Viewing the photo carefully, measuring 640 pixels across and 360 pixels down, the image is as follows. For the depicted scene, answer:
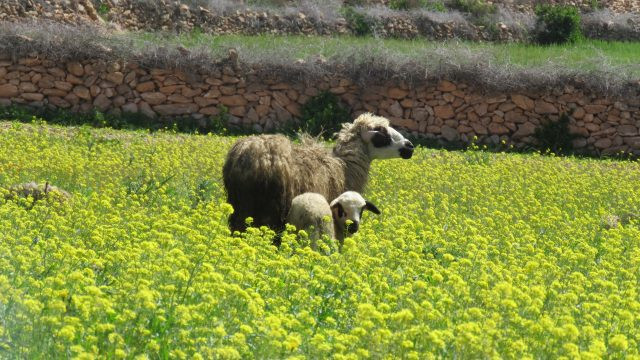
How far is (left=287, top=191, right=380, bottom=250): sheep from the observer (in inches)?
314

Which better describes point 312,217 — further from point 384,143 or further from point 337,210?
point 384,143

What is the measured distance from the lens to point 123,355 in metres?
4.14

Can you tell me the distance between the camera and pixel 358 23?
25406 millimetres

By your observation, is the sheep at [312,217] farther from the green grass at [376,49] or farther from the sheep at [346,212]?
the green grass at [376,49]

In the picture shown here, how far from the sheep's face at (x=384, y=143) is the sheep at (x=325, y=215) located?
1305 mm

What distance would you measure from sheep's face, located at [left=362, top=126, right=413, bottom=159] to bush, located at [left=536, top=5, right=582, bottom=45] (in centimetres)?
1713

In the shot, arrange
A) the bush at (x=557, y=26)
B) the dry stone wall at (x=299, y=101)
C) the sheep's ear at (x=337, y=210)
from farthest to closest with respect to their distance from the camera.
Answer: the bush at (x=557, y=26) → the dry stone wall at (x=299, y=101) → the sheep's ear at (x=337, y=210)

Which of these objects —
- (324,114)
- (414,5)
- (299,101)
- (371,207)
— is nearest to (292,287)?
(371,207)

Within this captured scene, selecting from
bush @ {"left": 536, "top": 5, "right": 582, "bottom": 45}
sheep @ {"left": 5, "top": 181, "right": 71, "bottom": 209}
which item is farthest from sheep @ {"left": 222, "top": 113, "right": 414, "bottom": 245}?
bush @ {"left": 536, "top": 5, "right": 582, "bottom": 45}

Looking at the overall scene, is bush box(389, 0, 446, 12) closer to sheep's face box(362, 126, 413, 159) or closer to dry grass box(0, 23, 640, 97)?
dry grass box(0, 23, 640, 97)

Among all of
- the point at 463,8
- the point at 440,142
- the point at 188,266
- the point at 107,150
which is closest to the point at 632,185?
the point at 440,142

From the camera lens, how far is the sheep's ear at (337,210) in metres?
8.47

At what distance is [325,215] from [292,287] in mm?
1928

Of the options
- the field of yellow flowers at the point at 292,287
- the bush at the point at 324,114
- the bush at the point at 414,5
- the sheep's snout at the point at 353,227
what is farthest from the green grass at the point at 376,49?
the sheep's snout at the point at 353,227
